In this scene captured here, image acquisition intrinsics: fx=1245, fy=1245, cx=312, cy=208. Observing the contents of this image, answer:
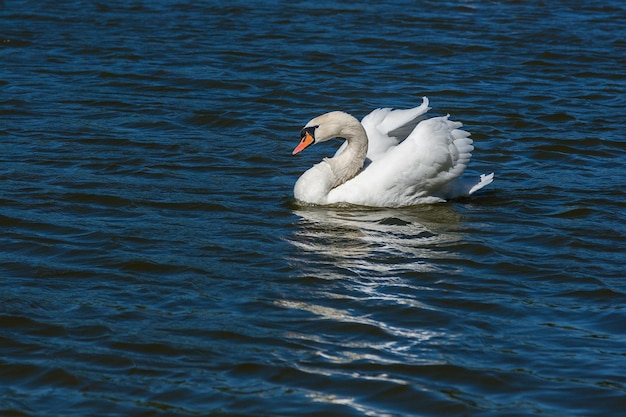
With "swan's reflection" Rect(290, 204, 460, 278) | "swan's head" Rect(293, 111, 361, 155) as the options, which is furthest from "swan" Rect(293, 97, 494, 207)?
"swan's reflection" Rect(290, 204, 460, 278)

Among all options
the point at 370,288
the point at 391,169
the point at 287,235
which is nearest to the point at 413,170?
the point at 391,169

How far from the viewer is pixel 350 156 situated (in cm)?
1062

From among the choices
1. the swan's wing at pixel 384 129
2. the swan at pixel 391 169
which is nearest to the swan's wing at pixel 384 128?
the swan's wing at pixel 384 129

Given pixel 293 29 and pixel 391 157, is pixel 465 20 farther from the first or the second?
pixel 391 157

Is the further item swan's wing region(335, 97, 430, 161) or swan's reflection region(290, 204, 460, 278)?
swan's wing region(335, 97, 430, 161)

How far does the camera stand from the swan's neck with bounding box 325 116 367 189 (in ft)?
34.7

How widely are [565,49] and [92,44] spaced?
6.37 m

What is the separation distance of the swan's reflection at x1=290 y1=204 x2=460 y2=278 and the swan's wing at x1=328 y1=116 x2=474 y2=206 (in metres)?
0.12

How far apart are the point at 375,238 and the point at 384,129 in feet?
6.25

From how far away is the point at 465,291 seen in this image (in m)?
8.28

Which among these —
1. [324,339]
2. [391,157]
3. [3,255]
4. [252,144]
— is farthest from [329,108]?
[324,339]

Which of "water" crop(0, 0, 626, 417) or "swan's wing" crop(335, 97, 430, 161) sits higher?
"swan's wing" crop(335, 97, 430, 161)

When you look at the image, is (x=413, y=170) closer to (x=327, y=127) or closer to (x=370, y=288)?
(x=327, y=127)

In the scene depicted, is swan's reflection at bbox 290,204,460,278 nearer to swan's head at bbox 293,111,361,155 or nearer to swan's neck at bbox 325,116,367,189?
swan's neck at bbox 325,116,367,189
